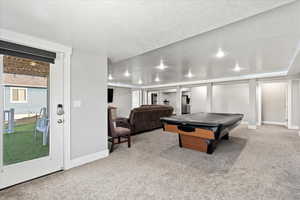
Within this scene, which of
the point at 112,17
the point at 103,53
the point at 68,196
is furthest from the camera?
the point at 103,53

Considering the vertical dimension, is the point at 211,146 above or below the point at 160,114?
below

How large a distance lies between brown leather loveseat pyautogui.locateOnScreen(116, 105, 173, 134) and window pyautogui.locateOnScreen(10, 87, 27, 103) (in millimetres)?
2814

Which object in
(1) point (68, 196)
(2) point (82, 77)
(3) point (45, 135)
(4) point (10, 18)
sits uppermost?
(4) point (10, 18)

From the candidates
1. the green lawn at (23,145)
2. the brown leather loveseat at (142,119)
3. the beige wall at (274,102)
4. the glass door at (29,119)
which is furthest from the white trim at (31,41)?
the beige wall at (274,102)

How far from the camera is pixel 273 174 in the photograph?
2119 millimetres

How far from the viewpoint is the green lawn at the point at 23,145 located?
1.92 metres

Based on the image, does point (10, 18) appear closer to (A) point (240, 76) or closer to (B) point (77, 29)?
(B) point (77, 29)

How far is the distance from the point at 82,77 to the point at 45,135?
114 cm

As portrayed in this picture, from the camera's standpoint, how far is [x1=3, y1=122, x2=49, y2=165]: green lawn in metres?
1.92

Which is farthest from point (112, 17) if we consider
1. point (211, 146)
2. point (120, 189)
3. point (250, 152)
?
point (250, 152)

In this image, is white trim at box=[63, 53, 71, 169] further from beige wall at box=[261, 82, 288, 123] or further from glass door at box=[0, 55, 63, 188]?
beige wall at box=[261, 82, 288, 123]

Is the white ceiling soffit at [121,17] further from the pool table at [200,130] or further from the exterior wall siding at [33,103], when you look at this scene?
the pool table at [200,130]

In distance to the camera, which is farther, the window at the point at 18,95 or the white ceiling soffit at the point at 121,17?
the window at the point at 18,95

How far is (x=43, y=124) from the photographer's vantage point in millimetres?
2258
